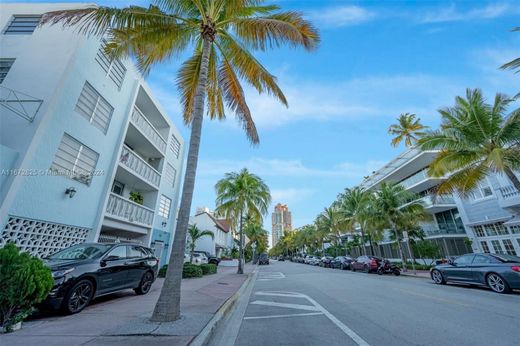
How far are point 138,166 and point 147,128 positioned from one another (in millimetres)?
2859

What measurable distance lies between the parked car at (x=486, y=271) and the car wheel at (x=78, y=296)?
14.7 metres

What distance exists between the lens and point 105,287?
23.8 ft

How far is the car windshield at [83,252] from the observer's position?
717 centimetres

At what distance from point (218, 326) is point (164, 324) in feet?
3.89

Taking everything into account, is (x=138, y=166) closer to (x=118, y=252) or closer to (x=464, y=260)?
(x=118, y=252)

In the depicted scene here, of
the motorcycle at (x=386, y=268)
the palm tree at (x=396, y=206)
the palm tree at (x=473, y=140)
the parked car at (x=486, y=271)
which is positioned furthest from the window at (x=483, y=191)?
the parked car at (x=486, y=271)

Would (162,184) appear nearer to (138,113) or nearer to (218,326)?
(138,113)

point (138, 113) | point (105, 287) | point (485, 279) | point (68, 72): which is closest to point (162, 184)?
point (138, 113)

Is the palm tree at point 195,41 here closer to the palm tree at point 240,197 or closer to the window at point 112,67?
the window at point 112,67

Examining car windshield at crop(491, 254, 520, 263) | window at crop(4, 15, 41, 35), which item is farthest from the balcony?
window at crop(4, 15, 41, 35)

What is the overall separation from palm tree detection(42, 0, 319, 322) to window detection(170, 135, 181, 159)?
39.7ft

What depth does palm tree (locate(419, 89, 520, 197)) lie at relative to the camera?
1263 cm

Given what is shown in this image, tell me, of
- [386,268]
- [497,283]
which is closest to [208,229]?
[386,268]

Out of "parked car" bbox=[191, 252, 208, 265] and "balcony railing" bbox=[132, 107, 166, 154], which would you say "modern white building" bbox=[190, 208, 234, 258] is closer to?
"parked car" bbox=[191, 252, 208, 265]
